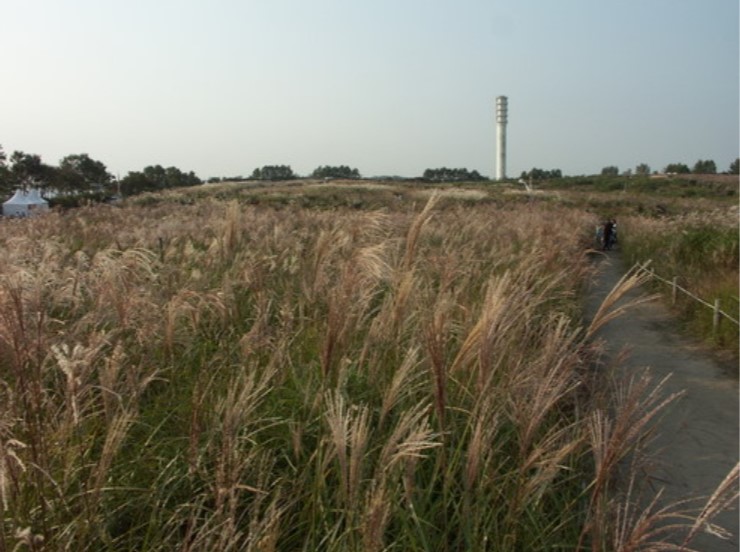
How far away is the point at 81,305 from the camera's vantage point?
2.88 meters

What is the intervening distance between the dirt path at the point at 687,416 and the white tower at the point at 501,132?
8451 centimetres

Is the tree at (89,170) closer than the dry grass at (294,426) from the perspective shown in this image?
No

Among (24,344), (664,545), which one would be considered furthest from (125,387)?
(664,545)

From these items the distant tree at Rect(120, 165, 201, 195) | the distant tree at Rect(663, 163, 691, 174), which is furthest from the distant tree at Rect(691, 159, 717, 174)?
the distant tree at Rect(120, 165, 201, 195)

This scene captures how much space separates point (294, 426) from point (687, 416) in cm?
334

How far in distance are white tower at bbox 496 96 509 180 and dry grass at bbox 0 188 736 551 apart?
89.2 metres

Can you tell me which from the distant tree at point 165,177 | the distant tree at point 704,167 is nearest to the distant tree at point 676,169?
the distant tree at point 704,167

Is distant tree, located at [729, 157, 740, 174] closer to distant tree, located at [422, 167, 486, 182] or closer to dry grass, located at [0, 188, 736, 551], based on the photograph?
distant tree, located at [422, 167, 486, 182]

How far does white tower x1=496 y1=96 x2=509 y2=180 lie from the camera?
89.4 metres

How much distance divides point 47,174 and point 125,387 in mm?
64072

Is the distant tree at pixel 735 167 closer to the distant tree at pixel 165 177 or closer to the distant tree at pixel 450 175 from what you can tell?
the distant tree at pixel 450 175

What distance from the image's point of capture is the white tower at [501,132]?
89.4 meters

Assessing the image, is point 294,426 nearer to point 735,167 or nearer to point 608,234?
point 608,234

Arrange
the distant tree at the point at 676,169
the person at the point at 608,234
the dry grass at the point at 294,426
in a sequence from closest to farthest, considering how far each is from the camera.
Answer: the dry grass at the point at 294,426 < the person at the point at 608,234 < the distant tree at the point at 676,169
